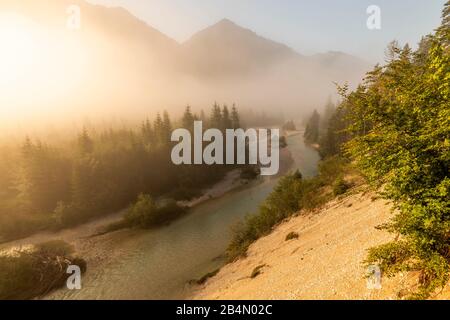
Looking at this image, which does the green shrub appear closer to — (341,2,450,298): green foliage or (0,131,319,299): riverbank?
(0,131,319,299): riverbank

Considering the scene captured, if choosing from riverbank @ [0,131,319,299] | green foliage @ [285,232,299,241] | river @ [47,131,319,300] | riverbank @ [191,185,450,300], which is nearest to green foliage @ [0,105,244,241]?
riverbank @ [0,131,319,299]

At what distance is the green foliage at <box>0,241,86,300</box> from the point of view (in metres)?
31.8

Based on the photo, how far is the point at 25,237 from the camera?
4866 cm

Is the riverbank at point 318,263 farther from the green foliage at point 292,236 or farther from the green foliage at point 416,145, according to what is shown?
the green foliage at point 416,145

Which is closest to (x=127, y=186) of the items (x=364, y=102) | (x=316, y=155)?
(x=364, y=102)

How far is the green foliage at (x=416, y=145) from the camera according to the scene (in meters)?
8.58

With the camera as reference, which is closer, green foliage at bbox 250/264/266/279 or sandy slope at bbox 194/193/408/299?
sandy slope at bbox 194/193/408/299

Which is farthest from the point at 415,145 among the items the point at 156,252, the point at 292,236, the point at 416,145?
the point at 156,252

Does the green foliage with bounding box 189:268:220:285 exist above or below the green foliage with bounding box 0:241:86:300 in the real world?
above

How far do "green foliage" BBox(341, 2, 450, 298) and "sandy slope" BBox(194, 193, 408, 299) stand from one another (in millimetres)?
3684

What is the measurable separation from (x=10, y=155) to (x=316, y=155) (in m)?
98.1

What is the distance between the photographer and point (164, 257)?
3734 centimetres

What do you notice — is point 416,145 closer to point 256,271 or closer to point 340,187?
point 256,271
